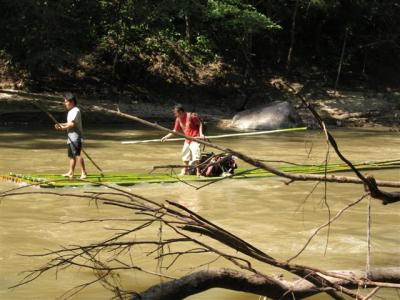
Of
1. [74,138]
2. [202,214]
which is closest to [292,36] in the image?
[74,138]

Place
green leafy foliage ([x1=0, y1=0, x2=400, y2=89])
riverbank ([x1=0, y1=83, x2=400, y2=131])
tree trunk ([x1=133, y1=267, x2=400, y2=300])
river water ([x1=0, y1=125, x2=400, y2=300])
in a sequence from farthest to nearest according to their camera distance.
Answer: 1. riverbank ([x1=0, y1=83, x2=400, y2=131])
2. green leafy foliage ([x1=0, y1=0, x2=400, y2=89])
3. river water ([x1=0, y1=125, x2=400, y2=300])
4. tree trunk ([x1=133, y1=267, x2=400, y2=300])

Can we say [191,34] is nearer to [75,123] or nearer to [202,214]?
[75,123]

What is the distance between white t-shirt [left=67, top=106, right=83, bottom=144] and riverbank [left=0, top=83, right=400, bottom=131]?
396 inches

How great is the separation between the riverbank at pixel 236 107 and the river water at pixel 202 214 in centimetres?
600

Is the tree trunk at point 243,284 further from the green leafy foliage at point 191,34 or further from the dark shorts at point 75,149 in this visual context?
the green leafy foliage at point 191,34

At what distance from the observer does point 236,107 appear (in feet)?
87.4

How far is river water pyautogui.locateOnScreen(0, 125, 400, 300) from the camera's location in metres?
6.34

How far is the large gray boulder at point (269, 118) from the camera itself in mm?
22688

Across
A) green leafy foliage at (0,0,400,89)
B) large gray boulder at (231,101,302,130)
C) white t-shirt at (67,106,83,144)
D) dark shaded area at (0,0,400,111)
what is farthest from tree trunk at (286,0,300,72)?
white t-shirt at (67,106,83,144)

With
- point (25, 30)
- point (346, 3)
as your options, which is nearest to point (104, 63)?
point (25, 30)

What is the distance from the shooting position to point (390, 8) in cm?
2923

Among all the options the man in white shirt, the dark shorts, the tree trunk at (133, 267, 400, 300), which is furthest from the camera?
the dark shorts

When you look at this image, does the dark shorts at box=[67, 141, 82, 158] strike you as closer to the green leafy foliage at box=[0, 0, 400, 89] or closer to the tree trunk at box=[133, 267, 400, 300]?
the tree trunk at box=[133, 267, 400, 300]

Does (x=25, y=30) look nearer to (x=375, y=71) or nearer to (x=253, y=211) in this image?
(x=253, y=211)
